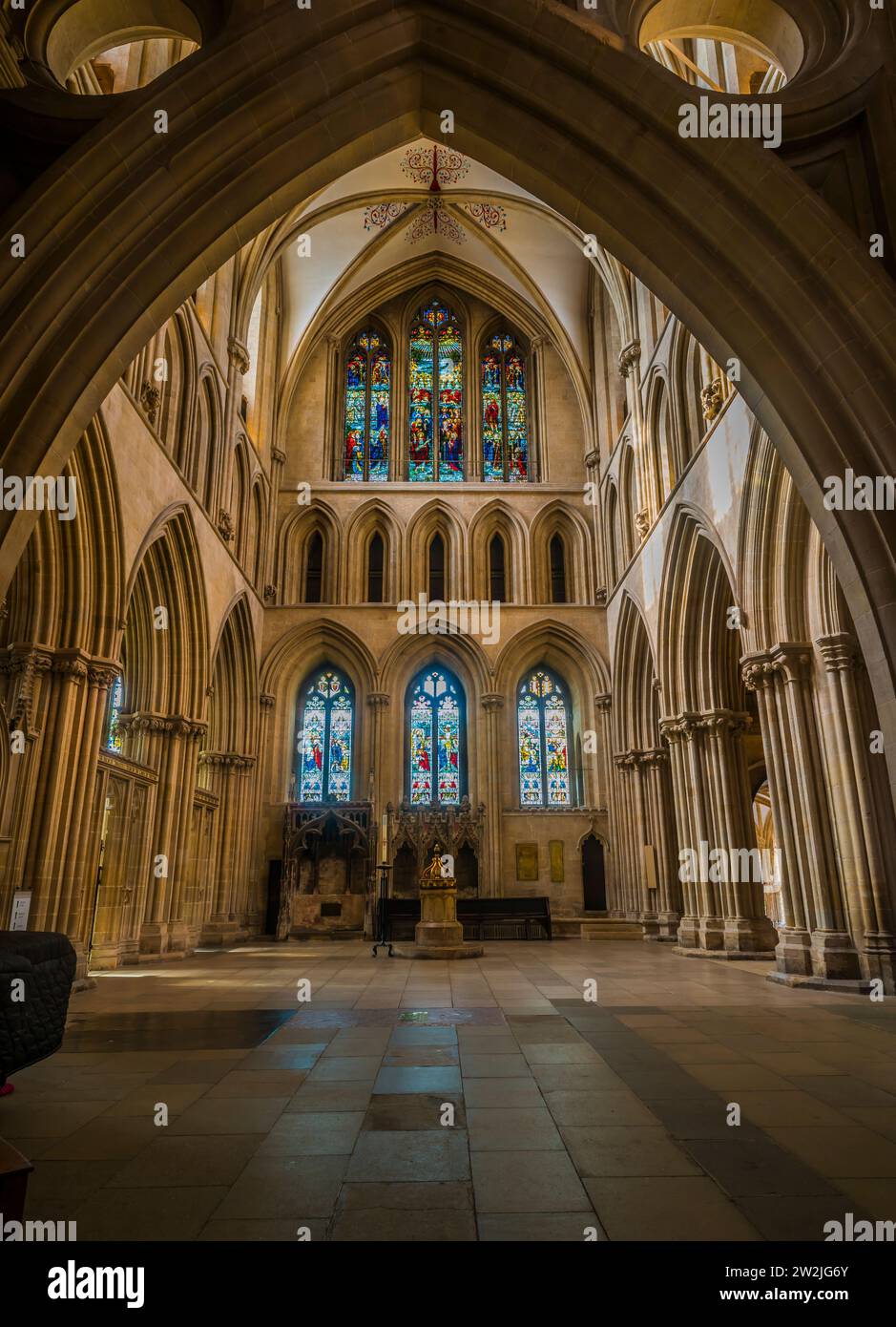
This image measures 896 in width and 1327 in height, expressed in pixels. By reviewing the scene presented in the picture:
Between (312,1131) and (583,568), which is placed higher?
(583,568)

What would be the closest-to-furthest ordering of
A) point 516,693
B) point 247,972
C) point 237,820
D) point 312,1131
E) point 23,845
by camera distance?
point 312,1131 → point 23,845 → point 247,972 → point 237,820 → point 516,693

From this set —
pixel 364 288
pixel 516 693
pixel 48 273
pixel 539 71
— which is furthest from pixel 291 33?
pixel 364 288

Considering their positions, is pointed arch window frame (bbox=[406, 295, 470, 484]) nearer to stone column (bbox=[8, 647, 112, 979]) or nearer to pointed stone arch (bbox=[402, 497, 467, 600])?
pointed stone arch (bbox=[402, 497, 467, 600])

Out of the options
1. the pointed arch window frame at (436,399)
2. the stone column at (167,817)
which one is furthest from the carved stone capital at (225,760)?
the pointed arch window frame at (436,399)

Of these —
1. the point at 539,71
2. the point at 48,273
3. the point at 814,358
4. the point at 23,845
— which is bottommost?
the point at 23,845

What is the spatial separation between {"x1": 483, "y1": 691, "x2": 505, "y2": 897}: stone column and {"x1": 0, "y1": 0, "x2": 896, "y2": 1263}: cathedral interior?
89 mm

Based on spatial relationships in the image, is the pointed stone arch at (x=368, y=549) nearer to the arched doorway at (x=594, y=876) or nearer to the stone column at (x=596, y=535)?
the stone column at (x=596, y=535)

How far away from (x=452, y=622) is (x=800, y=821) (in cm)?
1204

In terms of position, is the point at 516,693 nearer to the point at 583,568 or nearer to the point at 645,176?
the point at 583,568

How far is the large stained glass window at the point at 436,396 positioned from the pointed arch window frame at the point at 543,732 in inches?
236

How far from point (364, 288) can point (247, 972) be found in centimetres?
1947

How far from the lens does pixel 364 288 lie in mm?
23094

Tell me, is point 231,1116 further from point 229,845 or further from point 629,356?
point 629,356

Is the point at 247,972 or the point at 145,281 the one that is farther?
the point at 247,972
